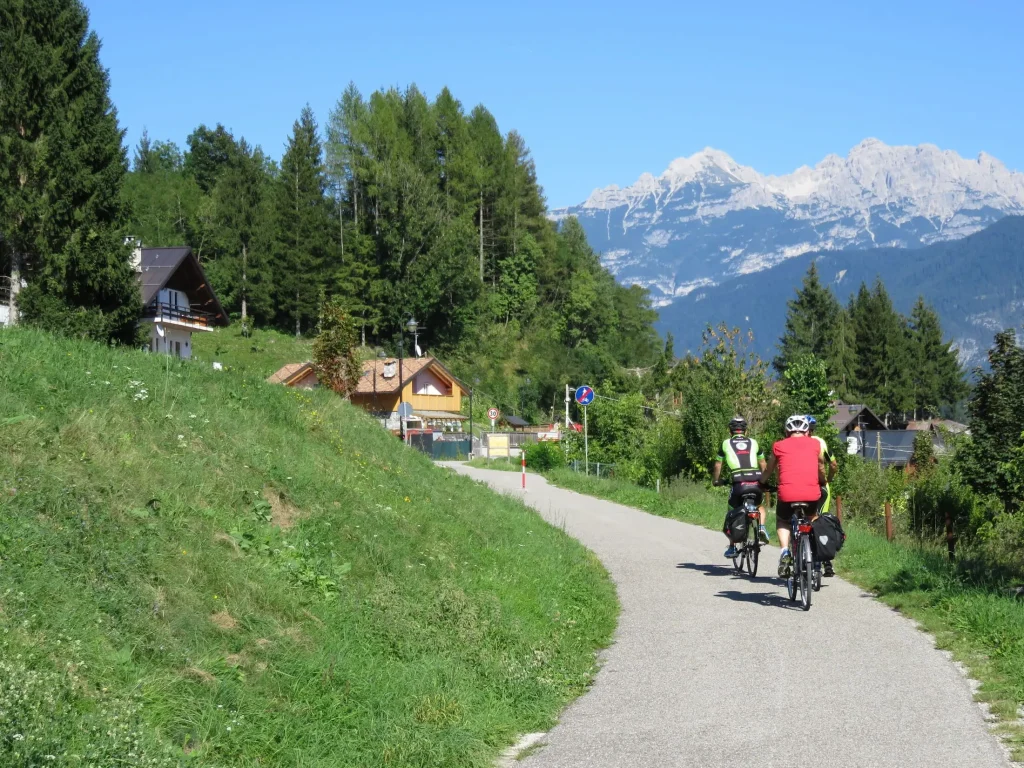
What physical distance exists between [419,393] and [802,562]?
72039 mm

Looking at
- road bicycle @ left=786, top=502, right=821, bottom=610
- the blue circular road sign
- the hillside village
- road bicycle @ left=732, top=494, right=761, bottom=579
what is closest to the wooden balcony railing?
the blue circular road sign

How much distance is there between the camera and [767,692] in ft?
24.9

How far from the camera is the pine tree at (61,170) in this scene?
1633 inches

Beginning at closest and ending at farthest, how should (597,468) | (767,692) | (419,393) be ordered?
(767,692) < (597,468) < (419,393)

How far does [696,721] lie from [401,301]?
75709mm

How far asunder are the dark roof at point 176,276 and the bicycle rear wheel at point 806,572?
4682 centimetres

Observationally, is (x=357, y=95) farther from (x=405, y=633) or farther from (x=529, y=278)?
(x=405, y=633)

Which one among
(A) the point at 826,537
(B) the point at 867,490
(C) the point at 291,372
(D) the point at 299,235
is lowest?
(B) the point at 867,490

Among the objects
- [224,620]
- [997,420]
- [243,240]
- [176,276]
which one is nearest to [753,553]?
[224,620]

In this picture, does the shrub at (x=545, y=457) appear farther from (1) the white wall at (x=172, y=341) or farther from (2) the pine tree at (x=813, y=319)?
(2) the pine tree at (x=813, y=319)

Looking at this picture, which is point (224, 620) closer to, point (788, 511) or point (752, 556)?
point (788, 511)

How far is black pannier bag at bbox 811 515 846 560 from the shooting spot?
36.3ft

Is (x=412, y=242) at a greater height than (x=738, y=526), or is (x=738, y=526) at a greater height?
(x=412, y=242)

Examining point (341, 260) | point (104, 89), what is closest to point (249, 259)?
point (341, 260)
